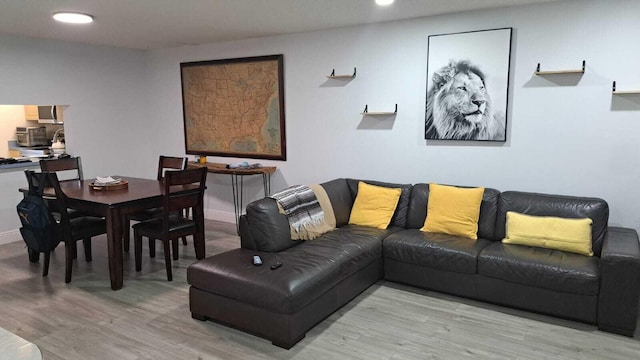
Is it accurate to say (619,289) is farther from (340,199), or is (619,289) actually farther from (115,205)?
(115,205)

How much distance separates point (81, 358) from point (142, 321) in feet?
1.65

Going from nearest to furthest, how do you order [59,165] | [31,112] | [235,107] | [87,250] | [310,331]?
[310,331] < [87,250] < [59,165] < [235,107] < [31,112]

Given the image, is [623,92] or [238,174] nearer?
[623,92]

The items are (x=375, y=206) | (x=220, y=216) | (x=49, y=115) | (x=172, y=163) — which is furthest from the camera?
(x=49, y=115)

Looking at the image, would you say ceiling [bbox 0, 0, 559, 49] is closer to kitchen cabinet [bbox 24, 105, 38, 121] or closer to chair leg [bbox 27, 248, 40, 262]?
kitchen cabinet [bbox 24, 105, 38, 121]

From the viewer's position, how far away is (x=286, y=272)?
290 centimetres

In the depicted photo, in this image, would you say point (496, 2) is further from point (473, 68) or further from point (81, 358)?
point (81, 358)

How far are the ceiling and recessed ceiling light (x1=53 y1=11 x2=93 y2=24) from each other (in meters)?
0.08

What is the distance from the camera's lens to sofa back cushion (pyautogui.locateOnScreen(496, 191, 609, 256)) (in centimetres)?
338

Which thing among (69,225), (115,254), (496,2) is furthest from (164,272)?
(496,2)

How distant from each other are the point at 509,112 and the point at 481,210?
899 mm

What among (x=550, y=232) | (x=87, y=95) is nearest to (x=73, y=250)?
(x=87, y=95)

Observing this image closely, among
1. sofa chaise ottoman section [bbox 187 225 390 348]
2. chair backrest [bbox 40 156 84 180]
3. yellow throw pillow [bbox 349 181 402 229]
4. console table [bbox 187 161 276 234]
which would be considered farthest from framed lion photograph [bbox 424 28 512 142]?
chair backrest [bbox 40 156 84 180]

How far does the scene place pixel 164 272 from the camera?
411 centimetres
